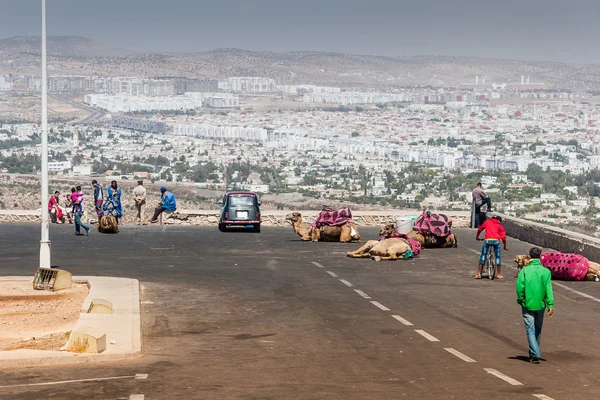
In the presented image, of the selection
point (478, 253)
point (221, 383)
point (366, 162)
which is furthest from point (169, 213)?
point (366, 162)

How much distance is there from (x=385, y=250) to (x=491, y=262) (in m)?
4.78

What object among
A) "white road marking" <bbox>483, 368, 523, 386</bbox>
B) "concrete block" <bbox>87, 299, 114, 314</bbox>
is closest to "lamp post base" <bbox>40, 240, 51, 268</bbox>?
"concrete block" <bbox>87, 299, 114, 314</bbox>

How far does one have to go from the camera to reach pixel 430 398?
44.5ft

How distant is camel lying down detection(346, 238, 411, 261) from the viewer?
105 feet

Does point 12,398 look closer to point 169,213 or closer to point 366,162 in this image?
point 169,213

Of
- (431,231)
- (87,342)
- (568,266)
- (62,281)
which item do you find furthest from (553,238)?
(87,342)

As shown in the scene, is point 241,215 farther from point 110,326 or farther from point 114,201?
point 110,326

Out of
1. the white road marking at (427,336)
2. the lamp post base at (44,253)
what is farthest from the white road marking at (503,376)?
the lamp post base at (44,253)

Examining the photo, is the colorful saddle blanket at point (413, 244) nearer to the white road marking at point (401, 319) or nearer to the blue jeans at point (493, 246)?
the blue jeans at point (493, 246)

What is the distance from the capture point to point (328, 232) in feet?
125

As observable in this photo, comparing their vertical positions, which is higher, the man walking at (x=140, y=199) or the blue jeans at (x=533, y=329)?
the blue jeans at (x=533, y=329)

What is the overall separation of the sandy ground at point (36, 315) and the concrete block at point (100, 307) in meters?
0.42

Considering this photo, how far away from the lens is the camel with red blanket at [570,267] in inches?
1081

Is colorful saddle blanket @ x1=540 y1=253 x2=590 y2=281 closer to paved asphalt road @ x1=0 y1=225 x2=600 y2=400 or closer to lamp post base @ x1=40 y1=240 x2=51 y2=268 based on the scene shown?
paved asphalt road @ x1=0 y1=225 x2=600 y2=400
